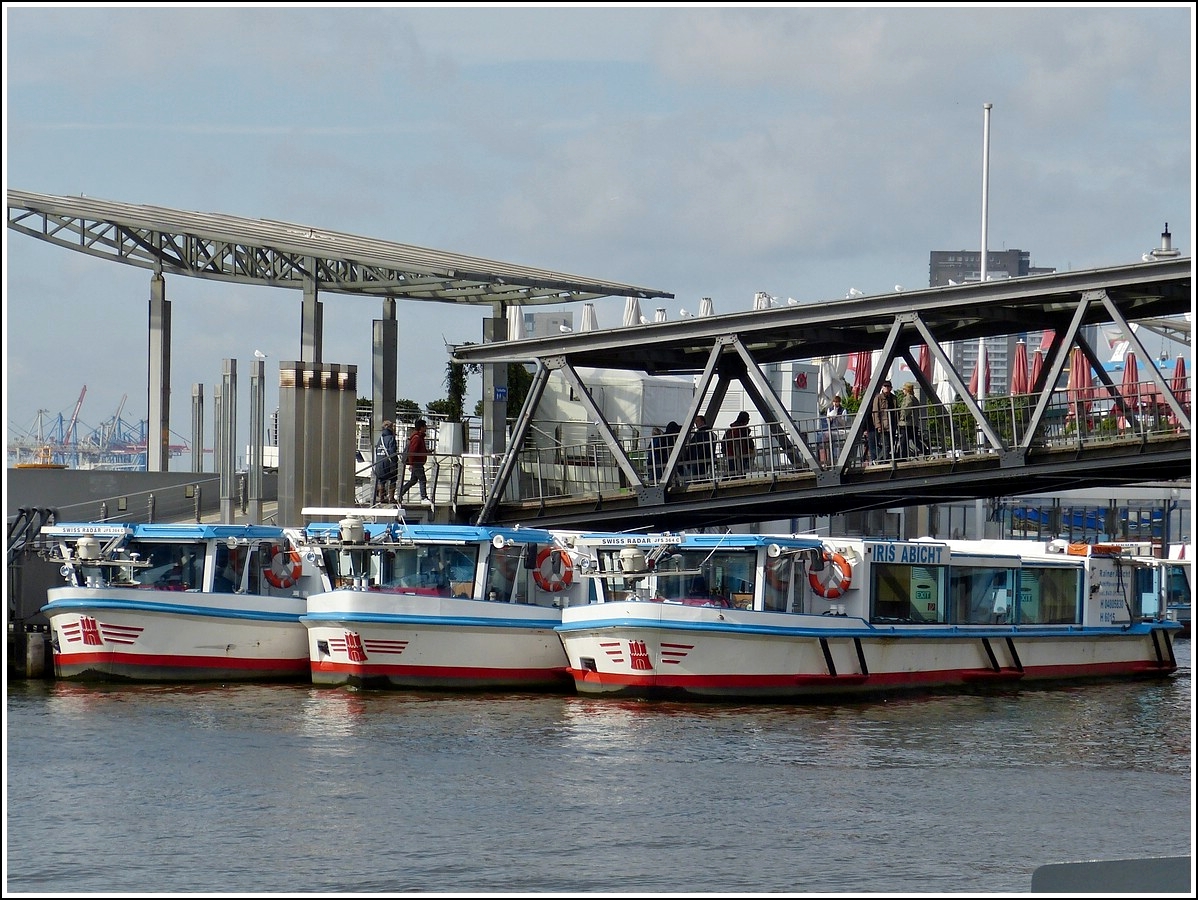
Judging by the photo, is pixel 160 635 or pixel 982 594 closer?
pixel 160 635

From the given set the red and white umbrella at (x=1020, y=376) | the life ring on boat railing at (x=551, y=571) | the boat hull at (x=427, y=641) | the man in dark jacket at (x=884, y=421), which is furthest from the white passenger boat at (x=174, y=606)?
the red and white umbrella at (x=1020, y=376)

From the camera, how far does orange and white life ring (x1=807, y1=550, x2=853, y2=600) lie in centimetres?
2970

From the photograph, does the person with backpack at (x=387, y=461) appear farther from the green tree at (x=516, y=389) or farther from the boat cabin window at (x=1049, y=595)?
the green tree at (x=516, y=389)

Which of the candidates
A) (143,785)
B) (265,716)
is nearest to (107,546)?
(265,716)

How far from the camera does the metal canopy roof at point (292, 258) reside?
36344 millimetres

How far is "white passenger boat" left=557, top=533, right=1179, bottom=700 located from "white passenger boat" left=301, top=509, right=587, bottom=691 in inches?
41.7

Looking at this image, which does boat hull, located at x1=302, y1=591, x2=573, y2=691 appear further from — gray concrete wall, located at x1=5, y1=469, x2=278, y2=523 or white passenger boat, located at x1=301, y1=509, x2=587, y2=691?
gray concrete wall, located at x1=5, y1=469, x2=278, y2=523

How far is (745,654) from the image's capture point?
28422 millimetres

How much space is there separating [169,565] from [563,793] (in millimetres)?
13597

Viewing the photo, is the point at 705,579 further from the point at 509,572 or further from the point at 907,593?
the point at 907,593

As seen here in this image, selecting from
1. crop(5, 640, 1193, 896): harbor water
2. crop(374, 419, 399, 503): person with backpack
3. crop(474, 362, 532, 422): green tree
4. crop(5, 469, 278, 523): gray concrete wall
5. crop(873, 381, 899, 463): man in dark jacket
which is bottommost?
crop(5, 640, 1193, 896): harbor water

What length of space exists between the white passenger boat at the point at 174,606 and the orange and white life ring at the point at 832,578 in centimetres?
884

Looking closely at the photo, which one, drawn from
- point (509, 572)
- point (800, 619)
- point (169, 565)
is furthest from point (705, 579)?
point (169, 565)

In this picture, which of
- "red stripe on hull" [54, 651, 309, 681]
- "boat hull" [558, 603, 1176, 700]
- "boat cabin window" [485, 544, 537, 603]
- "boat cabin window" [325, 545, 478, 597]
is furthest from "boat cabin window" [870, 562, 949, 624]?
"red stripe on hull" [54, 651, 309, 681]
